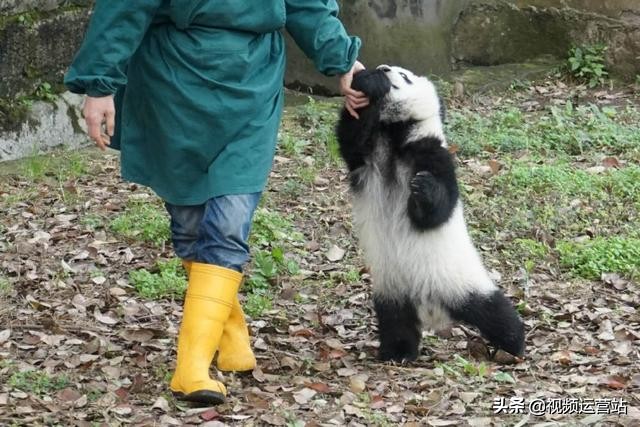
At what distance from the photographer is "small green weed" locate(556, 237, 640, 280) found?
611 centimetres

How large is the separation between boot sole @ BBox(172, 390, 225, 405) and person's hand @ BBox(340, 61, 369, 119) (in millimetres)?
1360

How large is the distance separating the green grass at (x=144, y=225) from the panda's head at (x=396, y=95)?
2072 mm

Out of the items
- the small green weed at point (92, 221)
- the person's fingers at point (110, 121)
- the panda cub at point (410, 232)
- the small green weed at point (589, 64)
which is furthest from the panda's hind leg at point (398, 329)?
the small green weed at point (589, 64)

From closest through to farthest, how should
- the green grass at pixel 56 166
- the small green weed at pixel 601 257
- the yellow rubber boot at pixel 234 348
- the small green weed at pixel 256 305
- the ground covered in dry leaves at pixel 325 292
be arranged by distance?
the ground covered in dry leaves at pixel 325 292, the yellow rubber boot at pixel 234 348, the small green weed at pixel 256 305, the small green weed at pixel 601 257, the green grass at pixel 56 166

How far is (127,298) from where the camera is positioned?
227 inches

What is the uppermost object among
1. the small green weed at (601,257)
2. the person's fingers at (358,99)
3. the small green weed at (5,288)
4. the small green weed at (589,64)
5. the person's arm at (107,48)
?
the person's arm at (107,48)

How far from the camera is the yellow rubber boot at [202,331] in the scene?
421cm

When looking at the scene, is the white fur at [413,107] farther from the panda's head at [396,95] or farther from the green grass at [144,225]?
the green grass at [144,225]

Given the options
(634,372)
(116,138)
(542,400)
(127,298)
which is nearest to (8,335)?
(127,298)

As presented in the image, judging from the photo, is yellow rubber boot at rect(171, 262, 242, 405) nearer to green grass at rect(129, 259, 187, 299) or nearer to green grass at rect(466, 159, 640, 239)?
green grass at rect(129, 259, 187, 299)

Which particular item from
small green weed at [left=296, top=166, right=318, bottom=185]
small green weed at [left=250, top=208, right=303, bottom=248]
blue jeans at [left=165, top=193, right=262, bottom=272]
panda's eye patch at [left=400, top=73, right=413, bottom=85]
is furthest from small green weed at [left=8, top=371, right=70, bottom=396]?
small green weed at [left=296, top=166, right=318, bottom=185]

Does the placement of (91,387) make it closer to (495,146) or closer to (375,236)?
(375,236)

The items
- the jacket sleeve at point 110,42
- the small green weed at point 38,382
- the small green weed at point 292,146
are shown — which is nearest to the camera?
the jacket sleeve at point 110,42

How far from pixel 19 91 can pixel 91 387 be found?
384 centimetres
